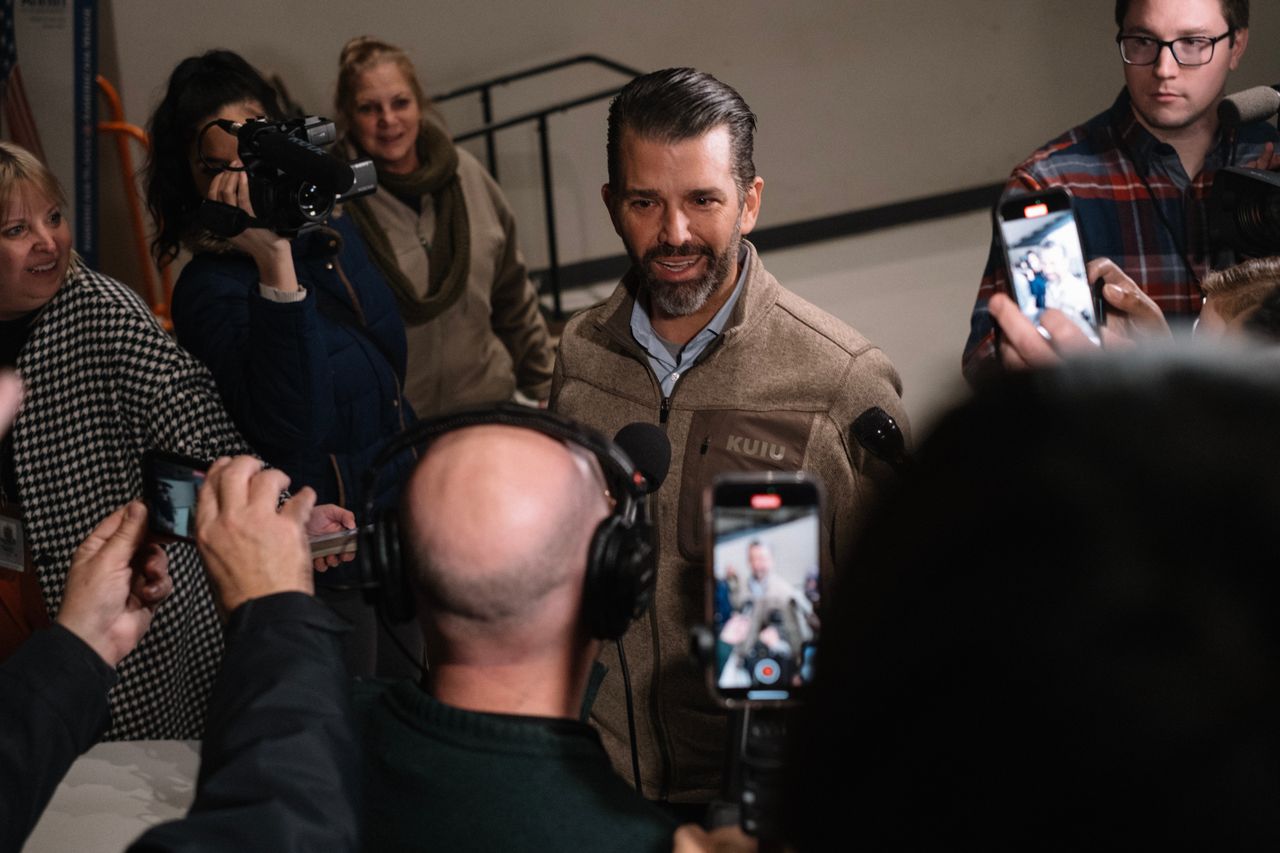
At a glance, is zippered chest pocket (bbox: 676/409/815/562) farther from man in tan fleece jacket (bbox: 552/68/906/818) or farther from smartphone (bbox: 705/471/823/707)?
smartphone (bbox: 705/471/823/707)

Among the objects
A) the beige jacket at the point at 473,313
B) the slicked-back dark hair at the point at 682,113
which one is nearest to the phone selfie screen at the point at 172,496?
the slicked-back dark hair at the point at 682,113

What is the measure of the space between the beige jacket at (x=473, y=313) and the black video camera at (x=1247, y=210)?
2292 mm

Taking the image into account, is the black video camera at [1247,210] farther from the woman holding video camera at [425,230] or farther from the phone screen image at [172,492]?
the woman holding video camera at [425,230]

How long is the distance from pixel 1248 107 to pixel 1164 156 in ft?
1.54

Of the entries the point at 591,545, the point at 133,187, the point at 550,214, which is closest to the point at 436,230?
the point at 133,187

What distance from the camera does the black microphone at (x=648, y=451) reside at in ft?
5.32

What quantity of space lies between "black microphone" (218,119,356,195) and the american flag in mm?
3421

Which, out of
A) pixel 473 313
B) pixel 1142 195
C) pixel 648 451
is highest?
pixel 1142 195

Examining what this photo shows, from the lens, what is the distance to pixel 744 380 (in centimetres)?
200

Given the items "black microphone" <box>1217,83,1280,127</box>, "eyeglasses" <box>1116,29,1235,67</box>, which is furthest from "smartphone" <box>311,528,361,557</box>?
"eyeglasses" <box>1116,29,1235,67</box>

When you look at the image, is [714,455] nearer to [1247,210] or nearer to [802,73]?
[1247,210]

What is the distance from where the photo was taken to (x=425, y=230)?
3.89 m

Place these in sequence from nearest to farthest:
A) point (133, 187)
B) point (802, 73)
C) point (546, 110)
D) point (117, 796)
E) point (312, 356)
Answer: point (117, 796), point (312, 356), point (133, 187), point (546, 110), point (802, 73)

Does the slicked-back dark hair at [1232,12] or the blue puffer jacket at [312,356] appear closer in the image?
the blue puffer jacket at [312,356]
